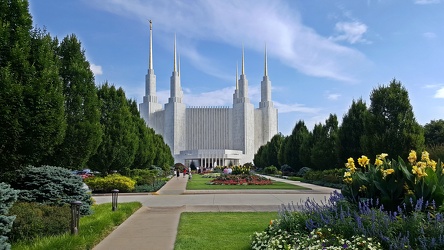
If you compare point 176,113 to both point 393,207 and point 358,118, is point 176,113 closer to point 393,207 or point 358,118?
point 358,118

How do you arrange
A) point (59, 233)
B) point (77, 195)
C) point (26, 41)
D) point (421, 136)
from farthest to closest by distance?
point (421, 136), point (77, 195), point (26, 41), point (59, 233)

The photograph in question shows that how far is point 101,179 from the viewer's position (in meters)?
24.6

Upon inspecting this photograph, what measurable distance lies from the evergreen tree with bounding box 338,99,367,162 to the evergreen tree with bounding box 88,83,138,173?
1515 cm

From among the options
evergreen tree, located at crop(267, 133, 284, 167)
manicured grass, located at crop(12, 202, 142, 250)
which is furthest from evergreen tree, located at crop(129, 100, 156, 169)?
evergreen tree, located at crop(267, 133, 284, 167)

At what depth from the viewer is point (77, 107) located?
15352mm

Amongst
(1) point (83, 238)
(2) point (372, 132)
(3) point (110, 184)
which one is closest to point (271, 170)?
(2) point (372, 132)

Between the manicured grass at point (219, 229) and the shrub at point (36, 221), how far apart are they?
2609 millimetres

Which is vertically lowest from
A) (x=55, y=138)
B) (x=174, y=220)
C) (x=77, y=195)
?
(x=174, y=220)

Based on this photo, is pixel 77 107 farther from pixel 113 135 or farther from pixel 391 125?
pixel 391 125

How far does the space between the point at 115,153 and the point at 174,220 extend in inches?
522

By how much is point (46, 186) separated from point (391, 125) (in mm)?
19535

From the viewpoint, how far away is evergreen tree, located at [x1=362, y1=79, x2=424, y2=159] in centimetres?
2359

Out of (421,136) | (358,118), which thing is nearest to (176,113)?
(358,118)

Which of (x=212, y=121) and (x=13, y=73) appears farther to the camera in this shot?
(x=212, y=121)
